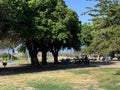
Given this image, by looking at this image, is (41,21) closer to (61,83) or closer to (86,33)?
(86,33)

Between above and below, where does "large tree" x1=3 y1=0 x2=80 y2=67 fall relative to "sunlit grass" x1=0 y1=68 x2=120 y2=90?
above

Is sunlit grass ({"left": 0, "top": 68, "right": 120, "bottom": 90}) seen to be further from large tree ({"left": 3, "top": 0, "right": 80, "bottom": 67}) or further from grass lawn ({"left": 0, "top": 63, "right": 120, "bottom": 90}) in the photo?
large tree ({"left": 3, "top": 0, "right": 80, "bottom": 67})

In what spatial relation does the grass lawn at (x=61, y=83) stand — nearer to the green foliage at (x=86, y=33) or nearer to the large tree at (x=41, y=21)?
the green foliage at (x=86, y=33)

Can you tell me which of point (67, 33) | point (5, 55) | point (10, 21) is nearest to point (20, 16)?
→ point (10, 21)

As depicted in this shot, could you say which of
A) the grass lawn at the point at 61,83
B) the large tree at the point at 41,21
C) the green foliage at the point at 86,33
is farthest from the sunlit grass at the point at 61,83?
the large tree at the point at 41,21

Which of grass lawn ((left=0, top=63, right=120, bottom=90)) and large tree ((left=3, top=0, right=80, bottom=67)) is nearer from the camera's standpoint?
grass lawn ((left=0, top=63, right=120, bottom=90))

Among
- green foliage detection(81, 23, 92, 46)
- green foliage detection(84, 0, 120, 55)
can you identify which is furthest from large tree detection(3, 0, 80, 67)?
green foliage detection(84, 0, 120, 55)

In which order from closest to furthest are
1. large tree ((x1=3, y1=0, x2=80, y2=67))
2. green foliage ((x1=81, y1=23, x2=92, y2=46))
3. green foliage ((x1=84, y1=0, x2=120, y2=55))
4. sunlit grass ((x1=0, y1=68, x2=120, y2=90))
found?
sunlit grass ((x1=0, y1=68, x2=120, y2=90))
green foliage ((x1=84, y1=0, x2=120, y2=55))
green foliage ((x1=81, y1=23, x2=92, y2=46))
large tree ((x1=3, y1=0, x2=80, y2=67))

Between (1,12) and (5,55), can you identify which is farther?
(5,55)

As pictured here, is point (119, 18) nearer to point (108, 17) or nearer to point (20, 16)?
point (108, 17)

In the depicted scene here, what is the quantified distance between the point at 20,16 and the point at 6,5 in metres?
3.69

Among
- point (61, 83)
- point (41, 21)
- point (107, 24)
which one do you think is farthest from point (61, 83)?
point (41, 21)

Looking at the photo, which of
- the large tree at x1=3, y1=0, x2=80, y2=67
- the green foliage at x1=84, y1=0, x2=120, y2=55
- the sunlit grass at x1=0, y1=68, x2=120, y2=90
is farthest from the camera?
the large tree at x1=3, y1=0, x2=80, y2=67

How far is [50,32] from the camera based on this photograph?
42.5m
